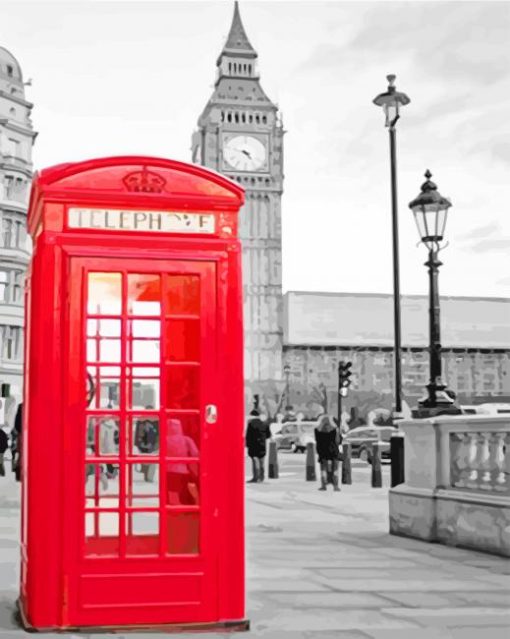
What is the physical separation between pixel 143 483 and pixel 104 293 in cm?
116

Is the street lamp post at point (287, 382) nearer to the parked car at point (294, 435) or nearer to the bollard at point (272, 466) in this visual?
the parked car at point (294, 435)

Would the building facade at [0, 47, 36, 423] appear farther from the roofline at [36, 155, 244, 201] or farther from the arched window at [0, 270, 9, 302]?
the roofline at [36, 155, 244, 201]

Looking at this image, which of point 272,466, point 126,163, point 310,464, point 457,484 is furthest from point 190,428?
point 272,466

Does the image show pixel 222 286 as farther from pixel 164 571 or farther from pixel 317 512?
pixel 317 512

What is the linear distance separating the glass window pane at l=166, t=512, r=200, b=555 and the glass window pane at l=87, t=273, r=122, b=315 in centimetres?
127

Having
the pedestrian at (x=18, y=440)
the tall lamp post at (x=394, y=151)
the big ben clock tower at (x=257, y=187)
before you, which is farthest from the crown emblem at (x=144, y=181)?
the big ben clock tower at (x=257, y=187)

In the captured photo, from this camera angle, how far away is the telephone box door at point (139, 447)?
5.82 meters

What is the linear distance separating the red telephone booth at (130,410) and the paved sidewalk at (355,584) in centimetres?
26

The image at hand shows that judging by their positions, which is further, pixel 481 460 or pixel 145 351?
pixel 481 460

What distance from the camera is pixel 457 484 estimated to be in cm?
1031

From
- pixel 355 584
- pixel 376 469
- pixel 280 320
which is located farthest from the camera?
pixel 280 320

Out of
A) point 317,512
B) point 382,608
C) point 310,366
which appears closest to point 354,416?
point 310,366

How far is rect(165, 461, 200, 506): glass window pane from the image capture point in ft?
19.5

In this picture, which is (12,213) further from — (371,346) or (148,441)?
(371,346)
